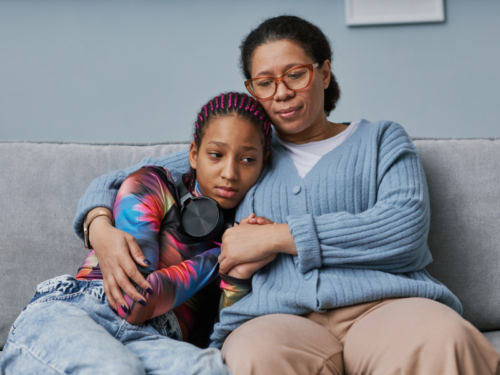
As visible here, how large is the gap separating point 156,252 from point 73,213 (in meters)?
0.47

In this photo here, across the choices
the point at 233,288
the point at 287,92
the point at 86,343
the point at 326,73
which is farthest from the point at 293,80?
the point at 86,343

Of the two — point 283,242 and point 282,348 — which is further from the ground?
point 283,242

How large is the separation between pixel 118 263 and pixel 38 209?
53 centimetres

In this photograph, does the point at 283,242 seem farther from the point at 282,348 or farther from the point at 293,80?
the point at 293,80

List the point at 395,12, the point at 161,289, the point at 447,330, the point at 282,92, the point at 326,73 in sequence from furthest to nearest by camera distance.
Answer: the point at 395,12 < the point at 326,73 < the point at 282,92 < the point at 161,289 < the point at 447,330

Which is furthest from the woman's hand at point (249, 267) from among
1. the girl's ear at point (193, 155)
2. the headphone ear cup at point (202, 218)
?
the girl's ear at point (193, 155)

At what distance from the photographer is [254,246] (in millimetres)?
1073

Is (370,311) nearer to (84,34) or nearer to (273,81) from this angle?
(273,81)

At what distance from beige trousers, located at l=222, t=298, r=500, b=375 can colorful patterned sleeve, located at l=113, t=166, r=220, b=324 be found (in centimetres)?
17

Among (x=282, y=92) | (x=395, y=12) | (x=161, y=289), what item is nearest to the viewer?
(x=161, y=289)

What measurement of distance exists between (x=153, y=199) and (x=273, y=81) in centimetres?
47

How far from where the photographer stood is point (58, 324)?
884mm

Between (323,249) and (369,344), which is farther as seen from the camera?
(323,249)

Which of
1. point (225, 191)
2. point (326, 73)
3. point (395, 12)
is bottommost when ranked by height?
point (225, 191)
